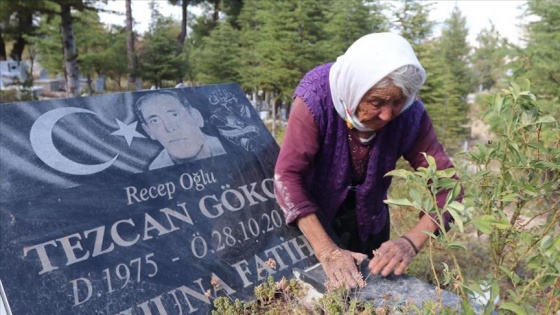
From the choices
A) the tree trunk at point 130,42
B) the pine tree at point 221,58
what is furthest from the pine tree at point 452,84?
the tree trunk at point 130,42

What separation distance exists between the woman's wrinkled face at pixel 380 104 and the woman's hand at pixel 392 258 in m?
0.44

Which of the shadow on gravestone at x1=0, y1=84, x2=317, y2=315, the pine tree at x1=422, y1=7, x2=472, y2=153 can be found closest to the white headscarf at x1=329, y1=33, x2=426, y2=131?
the shadow on gravestone at x1=0, y1=84, x2=317, y2=315

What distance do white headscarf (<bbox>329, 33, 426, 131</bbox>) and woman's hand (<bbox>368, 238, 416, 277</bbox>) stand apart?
19.4 inches

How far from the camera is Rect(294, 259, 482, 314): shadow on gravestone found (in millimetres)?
1369

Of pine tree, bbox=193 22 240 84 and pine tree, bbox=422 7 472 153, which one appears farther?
pine tree, bbox=193 22 240 84

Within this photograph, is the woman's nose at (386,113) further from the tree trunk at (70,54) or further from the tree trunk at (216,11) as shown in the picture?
the tree trunk at (216,11)

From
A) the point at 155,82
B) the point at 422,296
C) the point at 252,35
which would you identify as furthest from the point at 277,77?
the point at 422,296

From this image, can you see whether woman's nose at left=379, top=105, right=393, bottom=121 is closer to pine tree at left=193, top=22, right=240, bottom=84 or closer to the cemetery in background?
the cemetery in background

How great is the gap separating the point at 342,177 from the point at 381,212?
16.1 inches

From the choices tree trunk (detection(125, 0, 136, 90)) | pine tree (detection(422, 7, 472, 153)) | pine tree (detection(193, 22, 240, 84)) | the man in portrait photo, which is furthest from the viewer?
tree trunk (detection(125, 0, 136, 90))

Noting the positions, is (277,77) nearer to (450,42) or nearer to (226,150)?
(226,150)

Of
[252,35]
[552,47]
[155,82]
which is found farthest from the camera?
[155,82]

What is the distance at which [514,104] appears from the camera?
1009mm

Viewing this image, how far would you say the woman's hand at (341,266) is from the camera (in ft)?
4.61
